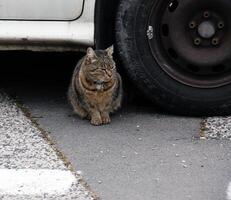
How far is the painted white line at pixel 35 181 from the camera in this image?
3.91m

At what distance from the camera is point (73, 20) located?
15.7 feet

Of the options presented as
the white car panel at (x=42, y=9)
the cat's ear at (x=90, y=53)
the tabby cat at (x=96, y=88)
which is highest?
the white car panel at (x=42, y=9)

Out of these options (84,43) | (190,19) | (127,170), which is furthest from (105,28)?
(127,170)

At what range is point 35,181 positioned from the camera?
13.3ft

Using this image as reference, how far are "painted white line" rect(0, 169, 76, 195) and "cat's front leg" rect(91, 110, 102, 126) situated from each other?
93 centimetres

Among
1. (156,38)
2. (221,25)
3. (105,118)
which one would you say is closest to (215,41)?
(221,25)

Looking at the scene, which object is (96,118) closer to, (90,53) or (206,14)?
(90,53)

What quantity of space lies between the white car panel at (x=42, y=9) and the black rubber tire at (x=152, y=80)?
13.9 inches

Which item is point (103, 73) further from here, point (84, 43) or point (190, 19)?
point (190, 19)

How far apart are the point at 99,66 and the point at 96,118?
0.38m

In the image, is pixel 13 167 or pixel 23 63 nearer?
pixel 13 167

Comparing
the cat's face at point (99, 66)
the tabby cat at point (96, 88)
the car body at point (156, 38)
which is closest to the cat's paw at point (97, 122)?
the tabby cat at point (96, 88)

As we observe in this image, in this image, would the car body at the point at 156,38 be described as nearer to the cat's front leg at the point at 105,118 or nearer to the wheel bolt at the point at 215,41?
the wheel bolt at the point at 215,41

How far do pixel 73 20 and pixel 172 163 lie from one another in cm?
124
